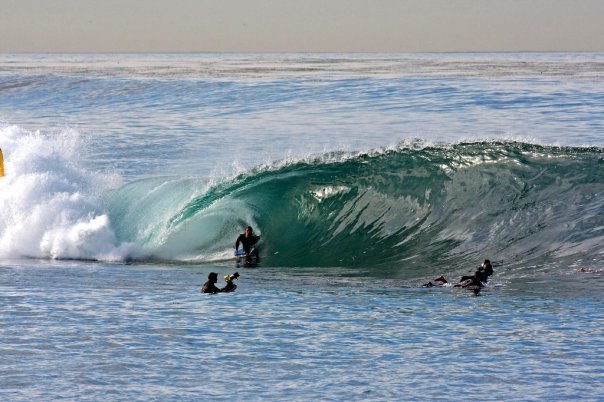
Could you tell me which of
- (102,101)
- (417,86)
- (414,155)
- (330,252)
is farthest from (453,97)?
(330,252)

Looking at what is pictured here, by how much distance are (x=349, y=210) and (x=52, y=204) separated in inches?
277

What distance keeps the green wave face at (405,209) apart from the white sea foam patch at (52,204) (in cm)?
118

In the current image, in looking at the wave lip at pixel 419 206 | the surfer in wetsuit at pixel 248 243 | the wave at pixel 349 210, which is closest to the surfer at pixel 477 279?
the wave at pixel 349 210

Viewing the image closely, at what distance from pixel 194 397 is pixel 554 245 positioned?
34.0ft

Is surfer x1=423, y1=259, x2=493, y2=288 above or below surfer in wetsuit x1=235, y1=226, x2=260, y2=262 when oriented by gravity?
below

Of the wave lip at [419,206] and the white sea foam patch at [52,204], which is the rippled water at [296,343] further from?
the white sea foam patch at [52,204]

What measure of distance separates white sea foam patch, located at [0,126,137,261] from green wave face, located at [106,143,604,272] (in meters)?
1.18

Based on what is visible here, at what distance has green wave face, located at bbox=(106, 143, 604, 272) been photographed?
781 inches

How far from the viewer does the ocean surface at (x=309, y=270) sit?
1150cm

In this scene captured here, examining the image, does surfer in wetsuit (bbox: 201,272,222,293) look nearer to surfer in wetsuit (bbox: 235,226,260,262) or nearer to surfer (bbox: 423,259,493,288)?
surfer (bbox: 423,259,493,288)

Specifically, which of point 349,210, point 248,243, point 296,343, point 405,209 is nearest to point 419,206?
point 405,209

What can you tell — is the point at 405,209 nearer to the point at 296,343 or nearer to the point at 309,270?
the point at 309,270

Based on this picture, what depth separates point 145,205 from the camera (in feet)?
81.4

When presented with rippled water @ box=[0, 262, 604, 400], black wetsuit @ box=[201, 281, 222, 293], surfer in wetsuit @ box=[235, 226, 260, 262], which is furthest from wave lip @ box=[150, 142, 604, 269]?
black wetsuit @ box=[201, 281, 222, 293]
